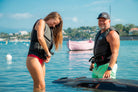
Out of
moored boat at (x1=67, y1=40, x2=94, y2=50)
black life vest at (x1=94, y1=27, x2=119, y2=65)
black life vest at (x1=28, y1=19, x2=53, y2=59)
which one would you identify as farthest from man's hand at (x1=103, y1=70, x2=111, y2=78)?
moored boat at (x1=67, y1=40, x2=94, y2=50)

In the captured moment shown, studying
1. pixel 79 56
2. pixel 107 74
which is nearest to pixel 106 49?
pixel 107 74

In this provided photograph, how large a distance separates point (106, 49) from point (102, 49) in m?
0.10

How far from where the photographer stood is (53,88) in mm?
7258

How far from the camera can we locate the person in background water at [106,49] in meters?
5.26

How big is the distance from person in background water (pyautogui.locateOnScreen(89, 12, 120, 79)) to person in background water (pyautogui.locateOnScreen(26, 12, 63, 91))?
0.95m

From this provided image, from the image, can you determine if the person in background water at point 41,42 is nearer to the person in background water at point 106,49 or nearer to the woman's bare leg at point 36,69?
the woman's bare leg at point 36,69

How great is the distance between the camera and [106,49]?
548 cm

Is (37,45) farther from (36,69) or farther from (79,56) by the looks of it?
(79,56)

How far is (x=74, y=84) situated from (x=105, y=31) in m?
2.15

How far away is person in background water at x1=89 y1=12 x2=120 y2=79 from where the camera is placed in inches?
207

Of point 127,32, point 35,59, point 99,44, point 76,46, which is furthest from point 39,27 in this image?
point 127,32

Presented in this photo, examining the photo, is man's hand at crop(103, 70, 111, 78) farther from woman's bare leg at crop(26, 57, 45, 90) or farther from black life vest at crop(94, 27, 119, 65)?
woman's bare leg at crop(26, 57, 45, 90)

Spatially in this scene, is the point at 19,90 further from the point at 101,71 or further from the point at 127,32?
the point at 127,32

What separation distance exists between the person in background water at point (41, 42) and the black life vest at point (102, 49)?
0.92m
